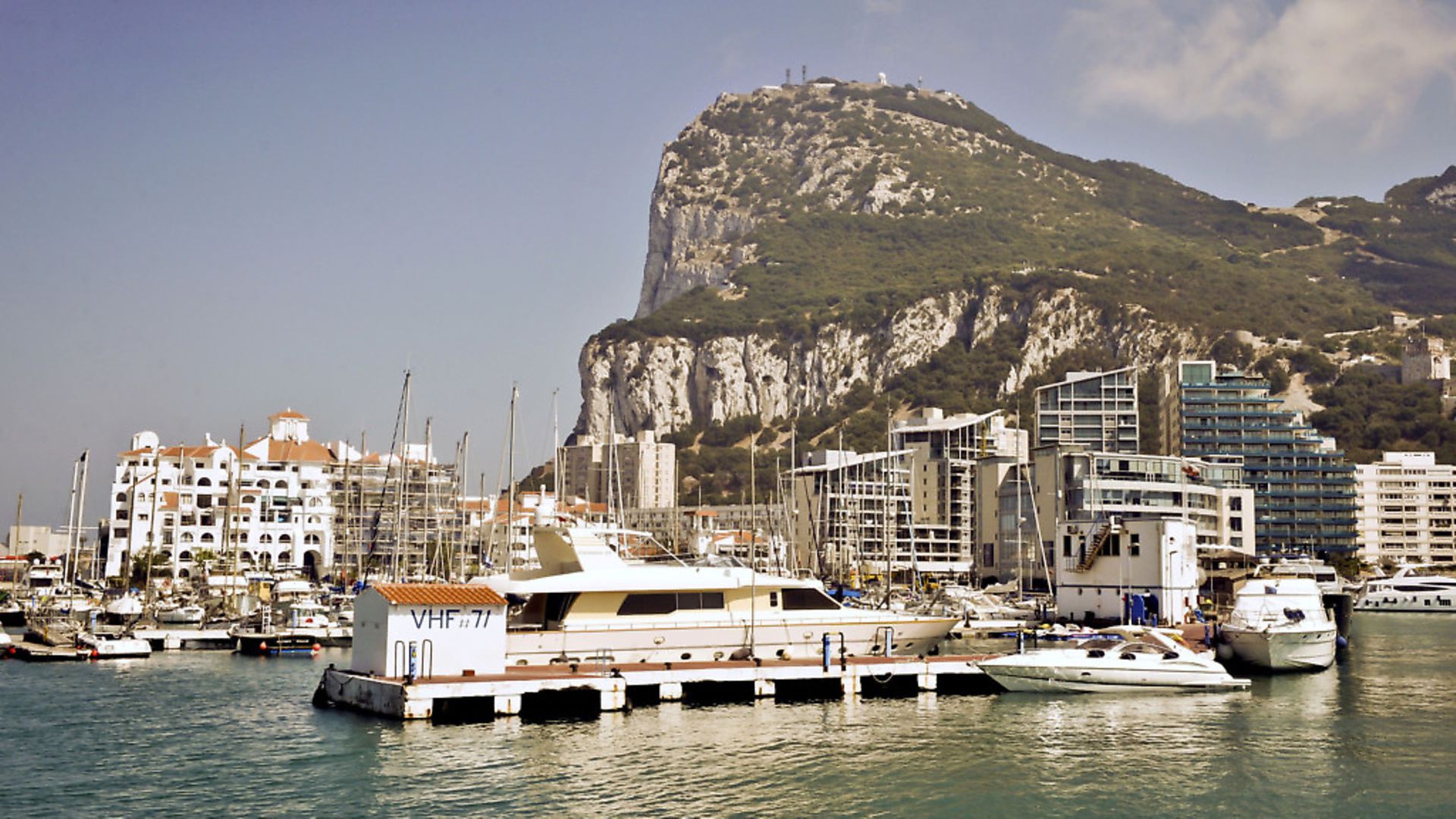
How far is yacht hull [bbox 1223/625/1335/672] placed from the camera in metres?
50.2

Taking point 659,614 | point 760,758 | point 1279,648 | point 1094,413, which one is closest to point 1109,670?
point 1279,648

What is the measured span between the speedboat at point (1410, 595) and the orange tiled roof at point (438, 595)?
10076cm

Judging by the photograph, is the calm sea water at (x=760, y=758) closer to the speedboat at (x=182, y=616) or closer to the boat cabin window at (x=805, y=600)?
the boat cabin window at (x=805, y=600)

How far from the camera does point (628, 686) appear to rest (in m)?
38.8

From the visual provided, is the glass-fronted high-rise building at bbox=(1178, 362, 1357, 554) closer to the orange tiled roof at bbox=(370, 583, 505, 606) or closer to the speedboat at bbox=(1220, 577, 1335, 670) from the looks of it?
the speedboat at bbox=(1220, 577, 1335, 670)

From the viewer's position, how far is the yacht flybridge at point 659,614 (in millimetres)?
41375

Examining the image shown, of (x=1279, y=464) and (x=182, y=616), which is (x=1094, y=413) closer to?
(x=1279, y=464)

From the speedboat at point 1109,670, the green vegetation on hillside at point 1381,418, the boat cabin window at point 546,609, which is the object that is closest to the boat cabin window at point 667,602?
the boat cabin window at point 546,609

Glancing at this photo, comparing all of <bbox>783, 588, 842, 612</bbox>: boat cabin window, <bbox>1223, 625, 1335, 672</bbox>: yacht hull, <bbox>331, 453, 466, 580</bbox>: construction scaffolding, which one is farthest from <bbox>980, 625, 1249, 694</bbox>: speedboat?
<bbox>331, 453, 466, 580</bbox>: construction scaffolding

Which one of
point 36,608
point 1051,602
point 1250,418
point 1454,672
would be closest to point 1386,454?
point 1250,418

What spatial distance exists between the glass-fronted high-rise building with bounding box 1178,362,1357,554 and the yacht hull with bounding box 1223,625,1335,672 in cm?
9689

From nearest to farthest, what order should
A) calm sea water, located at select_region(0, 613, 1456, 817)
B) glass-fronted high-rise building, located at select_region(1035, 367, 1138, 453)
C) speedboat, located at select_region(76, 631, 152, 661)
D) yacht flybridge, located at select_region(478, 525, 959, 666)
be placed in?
calm sea water, located at select_region(0, 613, 1456, 817) < yacht flybridge, located at select_region(478, 525, 959, 666) < speedboat, located at select_region(76, 631, 152, 661) < glass-fronted high-rise building, located at select_region(1035, 367, 1138, 453)

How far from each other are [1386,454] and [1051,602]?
103 m

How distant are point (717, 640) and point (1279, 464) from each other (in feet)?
391
